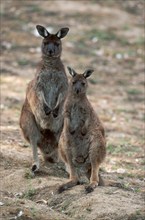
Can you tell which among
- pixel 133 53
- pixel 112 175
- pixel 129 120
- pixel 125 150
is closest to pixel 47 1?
pixel 133 53

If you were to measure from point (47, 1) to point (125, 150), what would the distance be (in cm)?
1055

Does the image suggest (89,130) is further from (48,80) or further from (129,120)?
(129,120)

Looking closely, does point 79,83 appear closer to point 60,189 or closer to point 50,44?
point 50,44

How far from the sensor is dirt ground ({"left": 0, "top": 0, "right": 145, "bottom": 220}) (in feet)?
24.2

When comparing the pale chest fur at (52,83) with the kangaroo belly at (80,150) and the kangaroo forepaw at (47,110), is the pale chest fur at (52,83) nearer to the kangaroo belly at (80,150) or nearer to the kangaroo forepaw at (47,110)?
the kangaroo forepaw at (47,110)

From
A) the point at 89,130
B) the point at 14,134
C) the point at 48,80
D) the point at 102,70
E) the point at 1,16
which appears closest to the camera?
the point at 89,130

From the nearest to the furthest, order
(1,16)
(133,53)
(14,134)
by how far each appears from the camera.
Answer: (14,134) < (133,53) < (1,16)

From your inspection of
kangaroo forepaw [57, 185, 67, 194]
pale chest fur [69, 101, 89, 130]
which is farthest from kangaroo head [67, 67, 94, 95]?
kangaroo forepaw [57, 185, 67, 194]

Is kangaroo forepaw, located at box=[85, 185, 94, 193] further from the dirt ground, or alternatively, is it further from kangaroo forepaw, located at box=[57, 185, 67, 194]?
kangaroo forepaw, located at box=[57, 185, 67, 194]

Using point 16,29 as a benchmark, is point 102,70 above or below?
below

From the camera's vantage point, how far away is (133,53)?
17125mm

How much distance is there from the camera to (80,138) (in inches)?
320

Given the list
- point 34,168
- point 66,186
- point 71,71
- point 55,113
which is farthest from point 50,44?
point 66,186

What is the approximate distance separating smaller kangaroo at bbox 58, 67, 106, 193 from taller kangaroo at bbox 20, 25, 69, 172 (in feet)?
2.16
